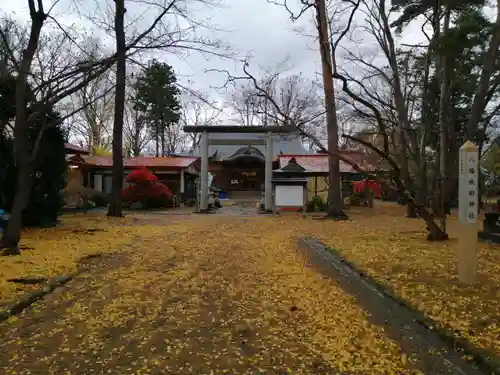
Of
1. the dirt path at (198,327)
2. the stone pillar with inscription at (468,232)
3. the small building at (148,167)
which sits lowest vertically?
the dirt path at (198,327)

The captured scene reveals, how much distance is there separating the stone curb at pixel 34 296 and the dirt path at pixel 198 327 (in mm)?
126

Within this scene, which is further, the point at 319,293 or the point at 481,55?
the point at 481,55

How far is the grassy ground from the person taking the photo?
479cm

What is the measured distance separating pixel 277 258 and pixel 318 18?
22.7 feet

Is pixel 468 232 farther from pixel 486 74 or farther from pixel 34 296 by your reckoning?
pixel 34 296

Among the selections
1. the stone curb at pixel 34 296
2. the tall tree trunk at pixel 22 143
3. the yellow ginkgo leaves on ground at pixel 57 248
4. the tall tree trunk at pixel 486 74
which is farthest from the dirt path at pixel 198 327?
the tall tree trunk at pixel 486 74

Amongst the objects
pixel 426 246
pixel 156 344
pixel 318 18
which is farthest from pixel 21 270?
pixel 318 18

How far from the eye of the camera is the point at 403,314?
5.30 meters

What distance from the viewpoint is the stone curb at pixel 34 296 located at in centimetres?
521

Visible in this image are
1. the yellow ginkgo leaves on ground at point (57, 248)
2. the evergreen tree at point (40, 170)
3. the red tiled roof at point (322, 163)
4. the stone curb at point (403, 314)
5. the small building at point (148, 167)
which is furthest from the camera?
the small building at point (148, 167)

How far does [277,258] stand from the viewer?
30.9ft

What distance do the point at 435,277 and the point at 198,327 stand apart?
12.3 ft

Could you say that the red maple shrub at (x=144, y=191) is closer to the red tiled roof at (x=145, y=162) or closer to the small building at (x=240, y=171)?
the red tiled roof at (x=145, y=162)

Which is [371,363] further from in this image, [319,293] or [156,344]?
A: [319,293]
